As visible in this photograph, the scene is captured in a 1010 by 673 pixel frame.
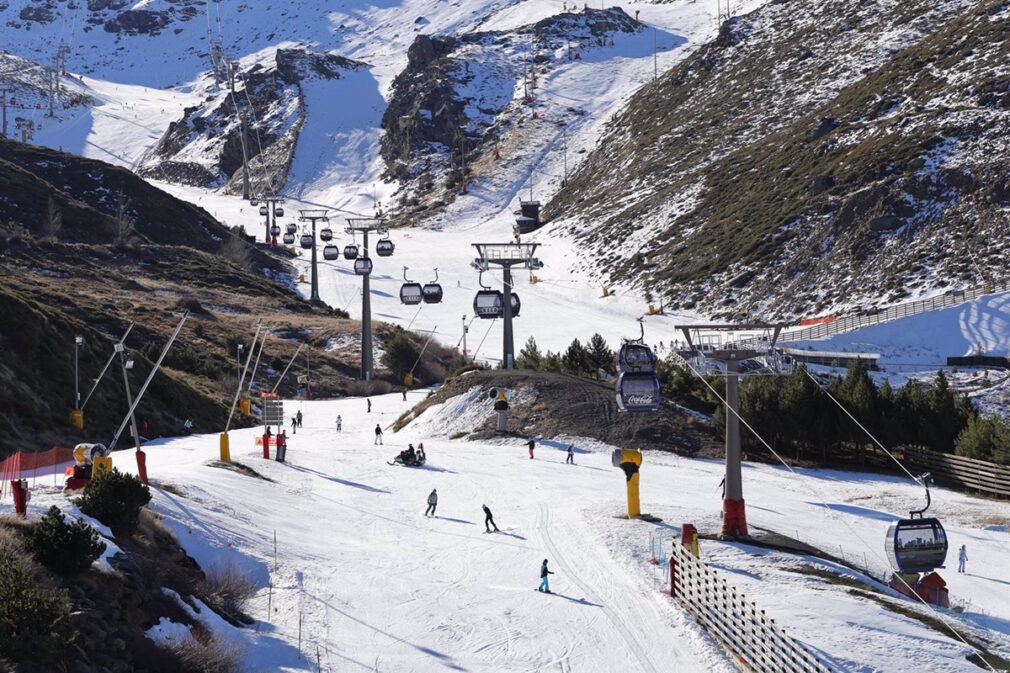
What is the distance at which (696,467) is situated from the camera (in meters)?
46.4

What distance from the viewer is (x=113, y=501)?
21594 millimetres

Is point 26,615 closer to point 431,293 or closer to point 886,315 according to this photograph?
point 431,293

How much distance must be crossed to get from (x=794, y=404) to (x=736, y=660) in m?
29.9

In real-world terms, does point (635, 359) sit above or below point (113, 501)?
above

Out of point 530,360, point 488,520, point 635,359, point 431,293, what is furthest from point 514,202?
point 488,520

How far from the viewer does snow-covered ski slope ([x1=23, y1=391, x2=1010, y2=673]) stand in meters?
21.7

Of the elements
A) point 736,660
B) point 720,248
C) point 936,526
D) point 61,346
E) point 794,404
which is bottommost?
point 736,660

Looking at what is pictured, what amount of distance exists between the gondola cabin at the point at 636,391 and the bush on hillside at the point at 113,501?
1673 centimetres

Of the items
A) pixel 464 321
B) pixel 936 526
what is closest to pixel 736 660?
pixel 936 526

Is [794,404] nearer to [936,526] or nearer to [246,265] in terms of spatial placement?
[936,526]

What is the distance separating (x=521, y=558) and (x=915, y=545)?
31.5 ft

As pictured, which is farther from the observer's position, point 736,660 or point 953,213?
point 953,213

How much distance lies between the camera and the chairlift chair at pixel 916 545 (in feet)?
87.1

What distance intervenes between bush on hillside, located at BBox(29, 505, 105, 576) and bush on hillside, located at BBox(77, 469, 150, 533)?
10.6ft
